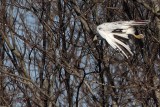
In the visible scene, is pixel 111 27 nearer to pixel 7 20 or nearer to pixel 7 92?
pixel 7 20

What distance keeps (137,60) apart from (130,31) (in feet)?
5.96

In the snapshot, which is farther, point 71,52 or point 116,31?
point 71,52

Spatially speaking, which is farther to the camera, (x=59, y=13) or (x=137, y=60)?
(x=59, y=13)

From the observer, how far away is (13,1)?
7.81 m

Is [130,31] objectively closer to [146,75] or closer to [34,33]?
[146,75]

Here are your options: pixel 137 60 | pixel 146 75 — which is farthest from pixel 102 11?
pixel 146 75

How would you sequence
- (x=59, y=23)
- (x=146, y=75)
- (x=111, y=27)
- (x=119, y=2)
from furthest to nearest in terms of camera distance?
(x=119, y=2) < (x=59, y=23) < (x=146, y=75) < (x=111, y=27)

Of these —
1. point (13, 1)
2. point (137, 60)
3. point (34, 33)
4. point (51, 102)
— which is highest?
point (13, 1)

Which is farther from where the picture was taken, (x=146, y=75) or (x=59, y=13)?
(x=59, y=13)

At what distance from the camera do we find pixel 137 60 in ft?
24.1

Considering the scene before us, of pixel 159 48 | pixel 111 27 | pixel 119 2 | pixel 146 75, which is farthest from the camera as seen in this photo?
pixel 119 2

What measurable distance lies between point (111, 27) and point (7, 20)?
3.14 m

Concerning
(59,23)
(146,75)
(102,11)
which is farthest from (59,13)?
(146,75)

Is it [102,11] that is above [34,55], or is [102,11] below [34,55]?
above
